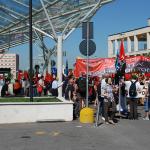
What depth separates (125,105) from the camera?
20.3 metres

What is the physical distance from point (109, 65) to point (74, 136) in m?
17.4

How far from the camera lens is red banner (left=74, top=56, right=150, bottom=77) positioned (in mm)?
29531

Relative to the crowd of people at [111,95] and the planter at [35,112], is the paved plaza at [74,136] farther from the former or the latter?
the crowd of people at [111,95]

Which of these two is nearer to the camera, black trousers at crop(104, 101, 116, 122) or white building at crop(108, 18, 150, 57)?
black trousers at crop(104, 101, 116, 122)

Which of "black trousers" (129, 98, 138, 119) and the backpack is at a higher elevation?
the backpack

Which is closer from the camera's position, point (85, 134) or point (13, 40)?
point (85, 134)

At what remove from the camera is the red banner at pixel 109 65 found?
29.5 meters

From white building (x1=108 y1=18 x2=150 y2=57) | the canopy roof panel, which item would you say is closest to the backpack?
the canopy roof panel

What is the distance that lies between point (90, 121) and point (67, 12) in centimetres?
2454

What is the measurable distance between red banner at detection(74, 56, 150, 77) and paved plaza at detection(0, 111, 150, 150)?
1178 cm

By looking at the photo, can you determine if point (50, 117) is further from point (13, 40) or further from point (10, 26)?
point (13, 40)

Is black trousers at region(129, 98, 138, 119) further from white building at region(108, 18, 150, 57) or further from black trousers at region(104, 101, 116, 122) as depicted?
white building at region(108, 18, 150, 57)

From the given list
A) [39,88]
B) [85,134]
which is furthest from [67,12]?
[85,134]

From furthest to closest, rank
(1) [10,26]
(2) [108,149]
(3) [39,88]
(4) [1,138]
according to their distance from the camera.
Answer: (1) [10,26]
(3) [39,88]
(4) [1,138]
(2) [108,149]
